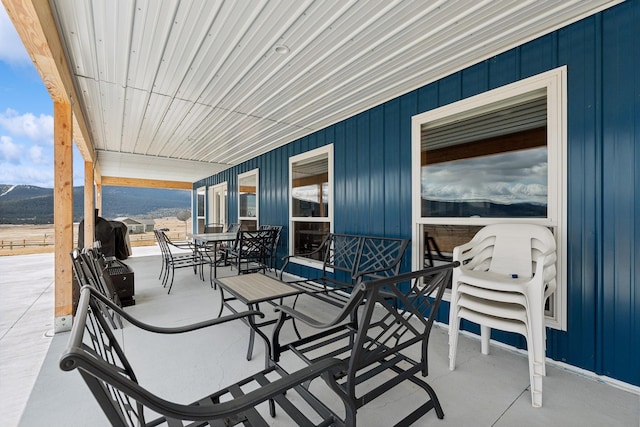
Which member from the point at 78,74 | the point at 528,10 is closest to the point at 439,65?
the point at 528,10

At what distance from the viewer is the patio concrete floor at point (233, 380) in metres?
1.52

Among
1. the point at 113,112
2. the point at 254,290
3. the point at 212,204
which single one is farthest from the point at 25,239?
the point at 254,290

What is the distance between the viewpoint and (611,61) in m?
1.84

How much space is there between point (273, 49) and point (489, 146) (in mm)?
2134

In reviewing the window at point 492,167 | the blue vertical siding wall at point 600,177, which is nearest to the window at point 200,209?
the window at point 492,167

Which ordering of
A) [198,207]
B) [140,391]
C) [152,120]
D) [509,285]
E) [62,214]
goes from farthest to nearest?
[198,207] < [152,120] < [62,214] < [509,285] < [140,391]

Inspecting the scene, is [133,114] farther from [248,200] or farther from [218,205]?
[218,205]

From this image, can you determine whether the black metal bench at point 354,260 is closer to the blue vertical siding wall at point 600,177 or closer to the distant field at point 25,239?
the blue vertical siding wall at point 600,177

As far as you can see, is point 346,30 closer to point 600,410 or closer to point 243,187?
point 600,410

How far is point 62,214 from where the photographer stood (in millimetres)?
2629

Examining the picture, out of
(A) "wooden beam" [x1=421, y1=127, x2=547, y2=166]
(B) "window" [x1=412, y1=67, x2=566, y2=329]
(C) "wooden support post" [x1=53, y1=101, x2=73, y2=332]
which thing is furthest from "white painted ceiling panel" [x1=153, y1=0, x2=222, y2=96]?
(A) "wooden beam" [x1=421, y1=127, x2=547, y2=166]

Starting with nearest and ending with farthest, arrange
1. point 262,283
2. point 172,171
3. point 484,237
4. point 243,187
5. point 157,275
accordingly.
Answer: point 484,237
point 262,283
point 157,275
point 243,187
point 172,171

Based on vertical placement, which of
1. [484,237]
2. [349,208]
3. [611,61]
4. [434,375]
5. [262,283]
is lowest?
[434,375]

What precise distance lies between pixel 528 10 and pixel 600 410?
2574mm
